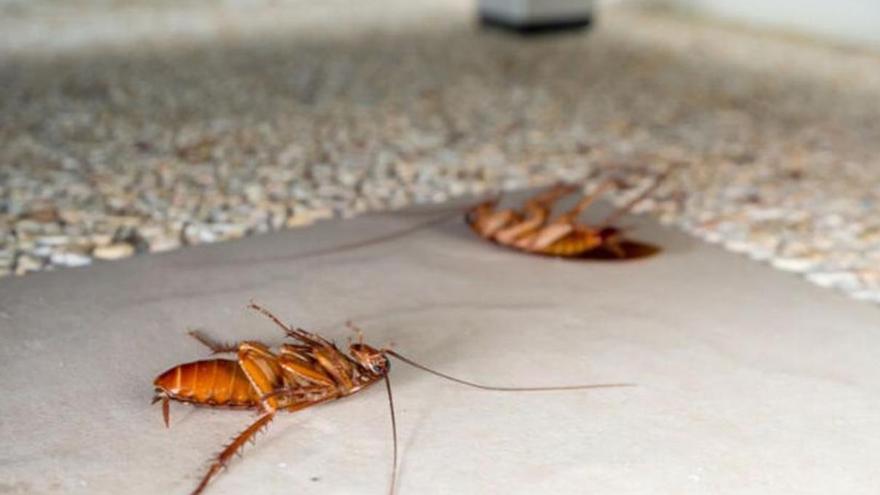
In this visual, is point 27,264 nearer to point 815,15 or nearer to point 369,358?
point 369,358

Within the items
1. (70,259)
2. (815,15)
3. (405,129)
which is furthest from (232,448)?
(815,15)

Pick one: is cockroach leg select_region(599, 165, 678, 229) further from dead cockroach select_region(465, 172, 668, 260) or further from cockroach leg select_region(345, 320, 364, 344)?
cockroach leg select_region(345, 320, 364, 344)

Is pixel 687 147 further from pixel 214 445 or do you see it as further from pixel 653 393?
pixel 214 445

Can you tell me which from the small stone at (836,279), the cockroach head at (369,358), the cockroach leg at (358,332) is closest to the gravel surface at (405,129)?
the small stone at (836,279)

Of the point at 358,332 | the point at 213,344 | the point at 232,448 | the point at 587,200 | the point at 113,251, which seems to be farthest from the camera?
the point at 587,200

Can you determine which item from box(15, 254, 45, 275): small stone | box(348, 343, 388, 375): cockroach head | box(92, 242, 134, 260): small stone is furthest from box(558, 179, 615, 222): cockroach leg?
box(15, 254, 45, 275): small stone

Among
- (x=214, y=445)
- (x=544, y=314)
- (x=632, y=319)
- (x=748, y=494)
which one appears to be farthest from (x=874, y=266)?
(x=214, y=445)

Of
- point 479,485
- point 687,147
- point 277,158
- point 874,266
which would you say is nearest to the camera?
point 479,485
